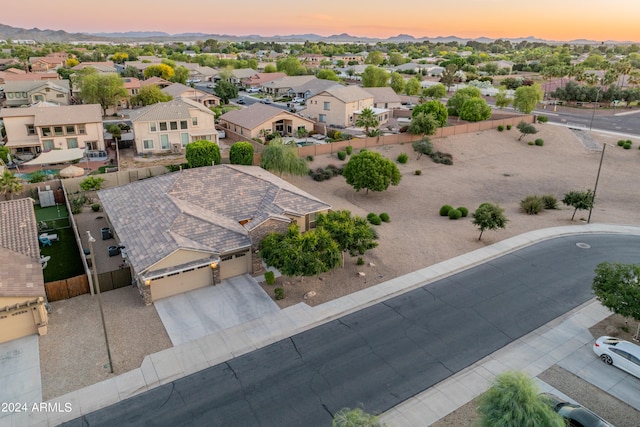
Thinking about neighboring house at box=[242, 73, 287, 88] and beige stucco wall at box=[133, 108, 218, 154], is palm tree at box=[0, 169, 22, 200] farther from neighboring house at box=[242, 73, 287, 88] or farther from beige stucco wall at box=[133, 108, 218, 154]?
neighboring house at box=[242, 73, 287, 88]

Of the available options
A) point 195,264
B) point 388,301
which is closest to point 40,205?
point 195,264

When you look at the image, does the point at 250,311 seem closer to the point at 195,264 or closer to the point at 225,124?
the point at 195,264

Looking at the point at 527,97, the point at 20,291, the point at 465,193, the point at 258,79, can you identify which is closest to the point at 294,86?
the point at 258,79

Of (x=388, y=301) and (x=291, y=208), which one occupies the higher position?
(x=291, y=208)

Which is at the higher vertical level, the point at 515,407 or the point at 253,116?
the point at 253,116

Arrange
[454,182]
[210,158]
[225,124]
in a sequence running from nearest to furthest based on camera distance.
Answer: [210,158]
[454,182]
[225,124]

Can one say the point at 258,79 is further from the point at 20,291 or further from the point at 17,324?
the point at 17,324
